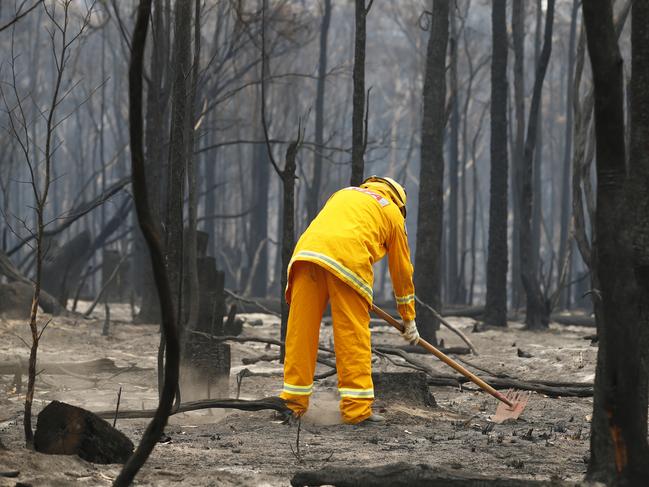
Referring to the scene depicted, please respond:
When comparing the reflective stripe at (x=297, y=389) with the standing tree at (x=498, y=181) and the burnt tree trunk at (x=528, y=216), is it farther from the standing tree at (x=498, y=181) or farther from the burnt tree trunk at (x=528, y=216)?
the standing tree at (x=498, y=181)

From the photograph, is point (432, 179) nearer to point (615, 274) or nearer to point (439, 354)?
point (439, 354)

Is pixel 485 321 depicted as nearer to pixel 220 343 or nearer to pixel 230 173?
pixel 220 343

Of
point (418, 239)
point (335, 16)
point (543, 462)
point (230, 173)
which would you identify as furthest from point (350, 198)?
point (335, 16)

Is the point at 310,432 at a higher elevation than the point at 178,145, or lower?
lower

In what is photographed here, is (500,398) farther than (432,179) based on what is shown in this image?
No

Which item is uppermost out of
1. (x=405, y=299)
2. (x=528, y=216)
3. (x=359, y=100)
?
(x=359, y=100)

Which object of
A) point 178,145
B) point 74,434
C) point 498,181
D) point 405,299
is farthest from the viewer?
point 498,181

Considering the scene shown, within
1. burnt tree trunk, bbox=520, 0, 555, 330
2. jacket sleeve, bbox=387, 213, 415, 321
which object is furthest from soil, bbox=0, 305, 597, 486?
burnt tree trunk, bbox=520, 0, 555, 330

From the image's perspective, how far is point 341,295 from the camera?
6.04 meters

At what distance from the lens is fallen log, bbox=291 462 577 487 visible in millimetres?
3734

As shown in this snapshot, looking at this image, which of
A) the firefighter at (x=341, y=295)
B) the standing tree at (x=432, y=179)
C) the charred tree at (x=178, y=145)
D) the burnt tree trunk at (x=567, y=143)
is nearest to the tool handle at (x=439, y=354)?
the firefighter at (x=341, y=295)

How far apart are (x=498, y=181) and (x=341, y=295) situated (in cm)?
1045

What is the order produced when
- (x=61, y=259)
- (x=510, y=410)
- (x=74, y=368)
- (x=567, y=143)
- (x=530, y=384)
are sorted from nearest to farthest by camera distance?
(x=510, y=410)
(x=530, y=384)
(x=74, y=368)
(x=61, y=259)
(x=567, y=143)

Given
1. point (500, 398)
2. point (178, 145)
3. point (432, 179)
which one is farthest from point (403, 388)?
point (432, 179)
